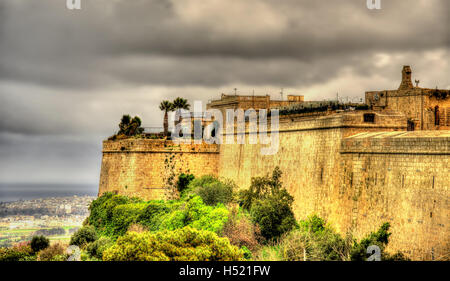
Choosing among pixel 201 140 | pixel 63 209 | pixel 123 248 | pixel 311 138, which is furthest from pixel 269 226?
pixel 63 209

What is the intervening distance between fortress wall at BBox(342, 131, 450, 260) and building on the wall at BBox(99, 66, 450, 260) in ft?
0.11

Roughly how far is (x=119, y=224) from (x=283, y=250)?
43.1ft

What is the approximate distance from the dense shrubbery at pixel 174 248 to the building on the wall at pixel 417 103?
37.8 feet

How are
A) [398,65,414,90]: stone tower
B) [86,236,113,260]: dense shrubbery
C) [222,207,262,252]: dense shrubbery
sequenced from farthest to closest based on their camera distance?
[86,236,113,260]: dense shrubbery, [398,65,414,90]: stone tower, [222,207,262,252]: dense shrubbery

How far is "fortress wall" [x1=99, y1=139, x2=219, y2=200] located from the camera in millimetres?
42656

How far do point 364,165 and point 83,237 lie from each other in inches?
770

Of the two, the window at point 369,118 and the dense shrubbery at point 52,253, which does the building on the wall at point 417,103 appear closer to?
the window at point 369,118

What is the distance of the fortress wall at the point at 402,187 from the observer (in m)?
21.3

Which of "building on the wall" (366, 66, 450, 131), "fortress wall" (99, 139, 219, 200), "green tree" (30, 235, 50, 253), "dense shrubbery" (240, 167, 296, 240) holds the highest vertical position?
"building on the wall" (366, 66, 450, 131)

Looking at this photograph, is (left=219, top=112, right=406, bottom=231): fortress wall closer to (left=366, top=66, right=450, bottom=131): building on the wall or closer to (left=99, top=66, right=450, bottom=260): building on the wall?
(left=99, top=66, right=450, bottom=260): building on the wall

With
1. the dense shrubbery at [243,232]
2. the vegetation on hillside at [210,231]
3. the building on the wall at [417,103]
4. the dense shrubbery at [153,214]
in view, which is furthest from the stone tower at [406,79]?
the dense shrubbery at [153,214]

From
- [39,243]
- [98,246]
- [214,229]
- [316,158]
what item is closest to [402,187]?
[316,158]

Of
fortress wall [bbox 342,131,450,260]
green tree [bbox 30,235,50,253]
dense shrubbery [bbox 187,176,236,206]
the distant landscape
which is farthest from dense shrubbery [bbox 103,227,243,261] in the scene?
the distant landscape
